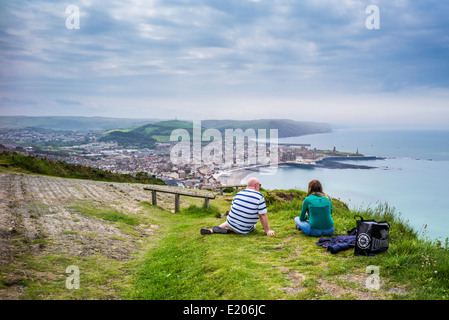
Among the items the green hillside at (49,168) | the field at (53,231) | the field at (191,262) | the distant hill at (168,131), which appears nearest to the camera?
the field at (191,262)

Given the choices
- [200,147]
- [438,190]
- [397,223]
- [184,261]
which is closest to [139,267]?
[184,261]

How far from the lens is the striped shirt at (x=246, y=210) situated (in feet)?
23.3

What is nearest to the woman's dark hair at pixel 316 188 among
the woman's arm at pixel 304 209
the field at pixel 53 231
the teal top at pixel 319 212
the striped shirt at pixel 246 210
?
the teal top at pixel 319 212

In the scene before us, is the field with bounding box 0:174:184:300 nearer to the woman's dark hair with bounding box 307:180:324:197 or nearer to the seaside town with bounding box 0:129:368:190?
the woman's dark hair with bounding box 307:180:324:197

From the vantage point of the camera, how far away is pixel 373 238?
514cm

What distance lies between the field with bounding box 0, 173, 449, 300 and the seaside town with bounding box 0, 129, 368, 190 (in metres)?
19.5

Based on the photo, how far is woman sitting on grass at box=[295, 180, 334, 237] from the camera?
6695 millimetres

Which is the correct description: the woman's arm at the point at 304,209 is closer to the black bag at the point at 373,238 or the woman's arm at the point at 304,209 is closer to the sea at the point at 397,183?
the black bag at the point at 373,238

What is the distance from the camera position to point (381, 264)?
15.7ft

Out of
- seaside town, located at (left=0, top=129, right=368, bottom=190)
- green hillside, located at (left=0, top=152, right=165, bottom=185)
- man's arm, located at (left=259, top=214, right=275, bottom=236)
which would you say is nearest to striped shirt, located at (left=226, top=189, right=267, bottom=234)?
man's arm, located at (left=259, top=214, right=275, bottom=236)

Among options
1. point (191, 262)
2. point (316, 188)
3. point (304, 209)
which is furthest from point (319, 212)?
point (191, 262)

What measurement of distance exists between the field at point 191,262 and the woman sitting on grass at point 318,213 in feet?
1.20

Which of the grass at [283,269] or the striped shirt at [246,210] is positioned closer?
the grass at [283,269]

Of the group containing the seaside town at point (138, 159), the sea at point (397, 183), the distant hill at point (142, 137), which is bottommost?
the sea at point (397, 183)
